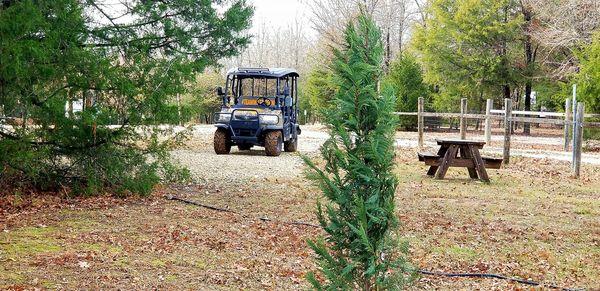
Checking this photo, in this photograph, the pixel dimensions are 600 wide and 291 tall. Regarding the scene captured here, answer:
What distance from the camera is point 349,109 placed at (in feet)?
11.5

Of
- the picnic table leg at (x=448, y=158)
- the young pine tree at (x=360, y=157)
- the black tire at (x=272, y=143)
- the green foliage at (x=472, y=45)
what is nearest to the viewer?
the young pine tree at (x=360, y=157)

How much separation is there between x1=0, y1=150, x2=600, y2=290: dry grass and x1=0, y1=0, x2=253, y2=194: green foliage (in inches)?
30.1

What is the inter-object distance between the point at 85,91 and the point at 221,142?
8.78 metres

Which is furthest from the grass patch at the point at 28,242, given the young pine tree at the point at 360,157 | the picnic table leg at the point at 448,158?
the picnic table leg at the point at 448,158

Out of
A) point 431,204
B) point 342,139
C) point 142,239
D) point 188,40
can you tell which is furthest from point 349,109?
point 188,40

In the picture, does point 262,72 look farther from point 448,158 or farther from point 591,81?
point 591,81

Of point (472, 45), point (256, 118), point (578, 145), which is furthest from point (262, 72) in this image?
point (472, 45)

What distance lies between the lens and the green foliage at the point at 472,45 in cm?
3278

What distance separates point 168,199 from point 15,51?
3.03 metres

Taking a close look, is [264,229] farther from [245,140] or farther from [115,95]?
[245,140]

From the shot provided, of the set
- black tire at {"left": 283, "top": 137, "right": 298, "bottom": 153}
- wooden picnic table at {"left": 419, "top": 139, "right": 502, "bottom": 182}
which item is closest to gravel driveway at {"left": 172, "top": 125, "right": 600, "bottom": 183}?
black tire at {"left": 283, "top": 137, "right": 298, "bottom": 153}

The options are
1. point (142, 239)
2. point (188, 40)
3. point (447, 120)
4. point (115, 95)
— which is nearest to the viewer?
point (142, 239)

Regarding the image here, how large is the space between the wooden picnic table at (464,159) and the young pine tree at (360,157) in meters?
9.47

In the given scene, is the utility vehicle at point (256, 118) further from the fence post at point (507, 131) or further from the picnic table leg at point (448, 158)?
the picnic table leg at point (448, 158)
